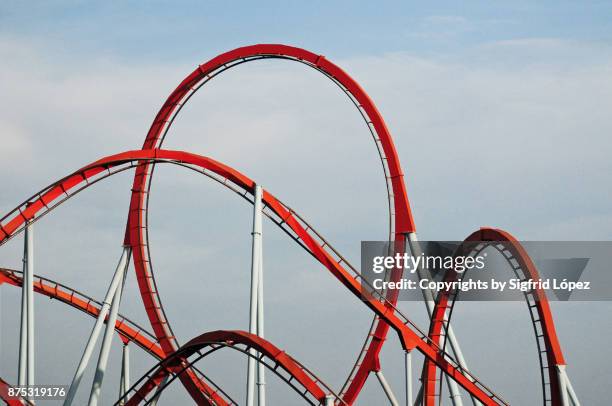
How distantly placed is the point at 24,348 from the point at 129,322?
439 centimetres

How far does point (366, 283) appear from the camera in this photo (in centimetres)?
2278

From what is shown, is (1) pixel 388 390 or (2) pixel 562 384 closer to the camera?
(2) pixel 562 384

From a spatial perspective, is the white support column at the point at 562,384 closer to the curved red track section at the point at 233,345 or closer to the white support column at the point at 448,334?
the white support column at the point at 448,334

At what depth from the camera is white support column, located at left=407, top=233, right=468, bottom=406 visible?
881 inches

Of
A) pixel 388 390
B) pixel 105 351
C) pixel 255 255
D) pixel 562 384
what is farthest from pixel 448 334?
pixel 105 351

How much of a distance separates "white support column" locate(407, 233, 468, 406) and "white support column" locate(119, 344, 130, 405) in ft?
27.1

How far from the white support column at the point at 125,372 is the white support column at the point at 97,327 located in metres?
4.16

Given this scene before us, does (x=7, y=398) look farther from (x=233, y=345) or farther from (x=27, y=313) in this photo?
(x=233, y=345)

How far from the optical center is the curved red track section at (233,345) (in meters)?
18.3

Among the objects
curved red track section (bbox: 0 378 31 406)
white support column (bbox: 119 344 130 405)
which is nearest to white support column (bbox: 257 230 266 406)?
curved red track section (bbox: 0 378 31 406)

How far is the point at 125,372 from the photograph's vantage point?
1069 inches

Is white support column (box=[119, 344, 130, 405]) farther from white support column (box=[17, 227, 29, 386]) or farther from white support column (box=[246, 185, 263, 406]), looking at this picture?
white support column (box=[246, 185, 263, 406])

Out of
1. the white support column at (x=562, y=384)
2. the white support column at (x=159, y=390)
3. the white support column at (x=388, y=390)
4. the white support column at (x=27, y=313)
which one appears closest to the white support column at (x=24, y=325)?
the white support column at (x=27, y=313)

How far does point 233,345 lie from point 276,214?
4050 mm
